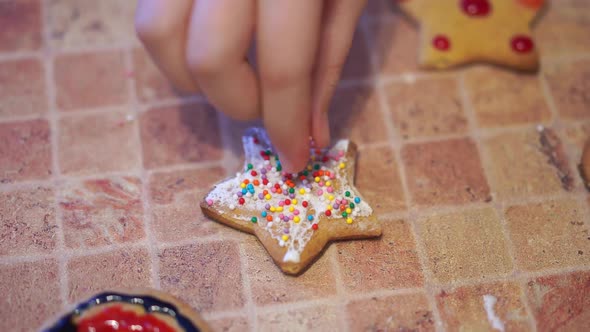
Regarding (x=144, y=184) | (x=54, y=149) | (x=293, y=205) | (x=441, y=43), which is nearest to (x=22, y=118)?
(x=54, y=149)

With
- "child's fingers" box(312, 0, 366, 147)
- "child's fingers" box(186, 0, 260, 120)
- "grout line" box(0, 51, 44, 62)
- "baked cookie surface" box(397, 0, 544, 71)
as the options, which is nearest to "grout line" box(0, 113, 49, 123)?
"grout line" box(0, 51, 44, 62)

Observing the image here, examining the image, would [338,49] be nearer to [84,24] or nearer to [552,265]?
[552,265]

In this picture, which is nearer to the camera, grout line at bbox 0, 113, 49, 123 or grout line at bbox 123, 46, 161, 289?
grout line at bbox 123, 46, 161, 289

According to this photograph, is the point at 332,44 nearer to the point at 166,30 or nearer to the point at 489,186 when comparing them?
the point at 166,30

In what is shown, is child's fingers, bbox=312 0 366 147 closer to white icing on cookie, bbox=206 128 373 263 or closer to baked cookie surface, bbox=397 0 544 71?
white icing on cookie, bbox=206 128 373 263

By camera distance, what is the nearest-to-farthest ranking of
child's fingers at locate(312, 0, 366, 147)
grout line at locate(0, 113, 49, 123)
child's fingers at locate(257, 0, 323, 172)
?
child's fingers at locate(257, 0, 323, 172) → child's fingers at locate(312, 0, 366, 147) → grout line at locate(0, 113, 49, 123)

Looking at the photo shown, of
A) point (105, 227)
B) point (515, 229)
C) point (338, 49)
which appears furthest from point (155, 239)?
point (515, 229)

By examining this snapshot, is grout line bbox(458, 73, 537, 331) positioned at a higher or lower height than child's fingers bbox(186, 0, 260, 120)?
lower

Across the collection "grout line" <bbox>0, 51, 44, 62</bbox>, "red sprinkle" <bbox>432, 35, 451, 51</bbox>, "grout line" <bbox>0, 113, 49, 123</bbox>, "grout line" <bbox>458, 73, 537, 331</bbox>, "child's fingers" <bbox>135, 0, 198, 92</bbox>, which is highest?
"grout line" <bbox>0, 51, 44, 62</bbox>
